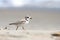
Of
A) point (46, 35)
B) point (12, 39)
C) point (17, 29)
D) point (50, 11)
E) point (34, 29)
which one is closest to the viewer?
point (12, 39)

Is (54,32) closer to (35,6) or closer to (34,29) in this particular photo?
(34,29)

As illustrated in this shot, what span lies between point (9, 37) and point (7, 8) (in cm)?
198

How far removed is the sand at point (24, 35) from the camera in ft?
7.39

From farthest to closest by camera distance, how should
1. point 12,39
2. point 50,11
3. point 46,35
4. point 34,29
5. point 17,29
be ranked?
point 50,11, point 34,29, point 17,29, point 46,35, point 12,39

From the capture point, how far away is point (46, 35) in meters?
2.39

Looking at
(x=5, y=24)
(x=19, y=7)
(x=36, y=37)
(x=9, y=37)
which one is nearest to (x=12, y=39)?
(x=9, y=37)

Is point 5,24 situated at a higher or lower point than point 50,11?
lower

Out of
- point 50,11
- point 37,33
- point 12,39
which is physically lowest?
point 12,39

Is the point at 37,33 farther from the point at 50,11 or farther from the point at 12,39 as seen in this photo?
the point at 50,11

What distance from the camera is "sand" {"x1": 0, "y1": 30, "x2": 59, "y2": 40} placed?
88.7 inches

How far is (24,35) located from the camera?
2.37 m

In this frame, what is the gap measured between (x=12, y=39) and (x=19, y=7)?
2.04m

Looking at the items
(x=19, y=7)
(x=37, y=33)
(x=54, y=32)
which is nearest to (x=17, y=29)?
(x=37, y=33)

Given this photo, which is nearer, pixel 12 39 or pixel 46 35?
pixel 12 39
